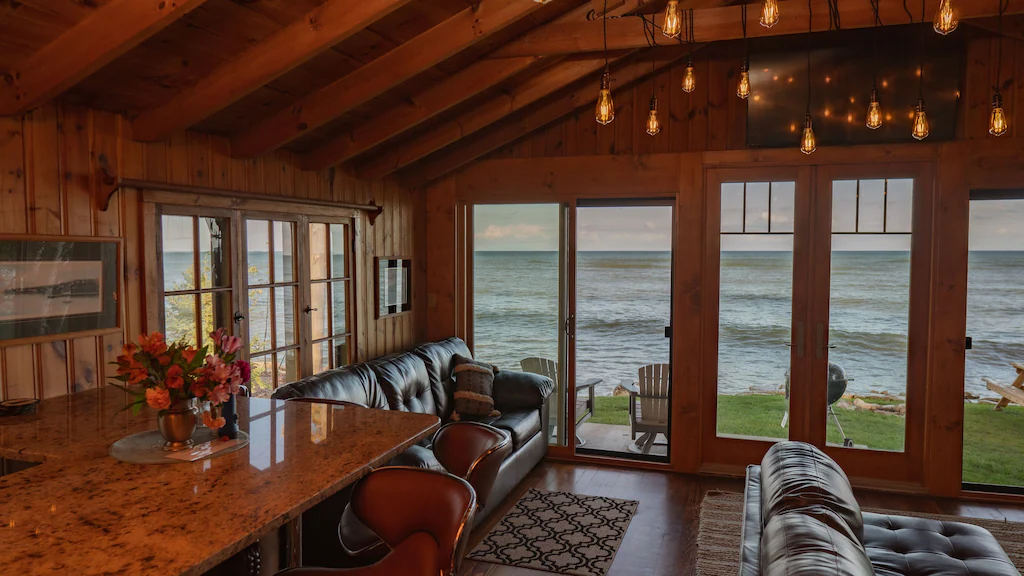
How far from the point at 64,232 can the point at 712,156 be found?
3.97 metres

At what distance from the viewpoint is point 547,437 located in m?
5.17

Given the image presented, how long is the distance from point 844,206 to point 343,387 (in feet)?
11.9

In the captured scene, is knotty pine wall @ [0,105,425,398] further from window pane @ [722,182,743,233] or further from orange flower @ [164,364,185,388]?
window pane @ [722,182,743,233]

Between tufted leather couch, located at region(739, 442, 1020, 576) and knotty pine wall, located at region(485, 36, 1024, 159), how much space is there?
2710 millimetres

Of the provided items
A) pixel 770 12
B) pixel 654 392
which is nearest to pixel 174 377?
pixel 770 12

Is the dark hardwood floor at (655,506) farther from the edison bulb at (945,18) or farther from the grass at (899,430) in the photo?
the edison bulb at (945,18)

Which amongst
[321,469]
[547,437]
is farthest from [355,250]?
[321,469]

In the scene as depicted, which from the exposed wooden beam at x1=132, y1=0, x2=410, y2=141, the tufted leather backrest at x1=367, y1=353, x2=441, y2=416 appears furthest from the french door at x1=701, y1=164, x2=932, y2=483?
the exposed wooden beam at x1=132, y1=0, x2=410, y2=141

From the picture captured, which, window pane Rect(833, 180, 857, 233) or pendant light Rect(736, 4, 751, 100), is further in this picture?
window pane Rect(833, 180, 857, 233)

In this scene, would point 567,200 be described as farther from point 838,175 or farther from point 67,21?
point 67,21

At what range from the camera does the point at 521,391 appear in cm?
495

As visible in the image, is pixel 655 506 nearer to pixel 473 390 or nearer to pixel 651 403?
pixel 651 403

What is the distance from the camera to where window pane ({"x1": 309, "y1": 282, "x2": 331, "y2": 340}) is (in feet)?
14.0

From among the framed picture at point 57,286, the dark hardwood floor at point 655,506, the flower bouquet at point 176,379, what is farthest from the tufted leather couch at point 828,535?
the framed picture at point 57,286
